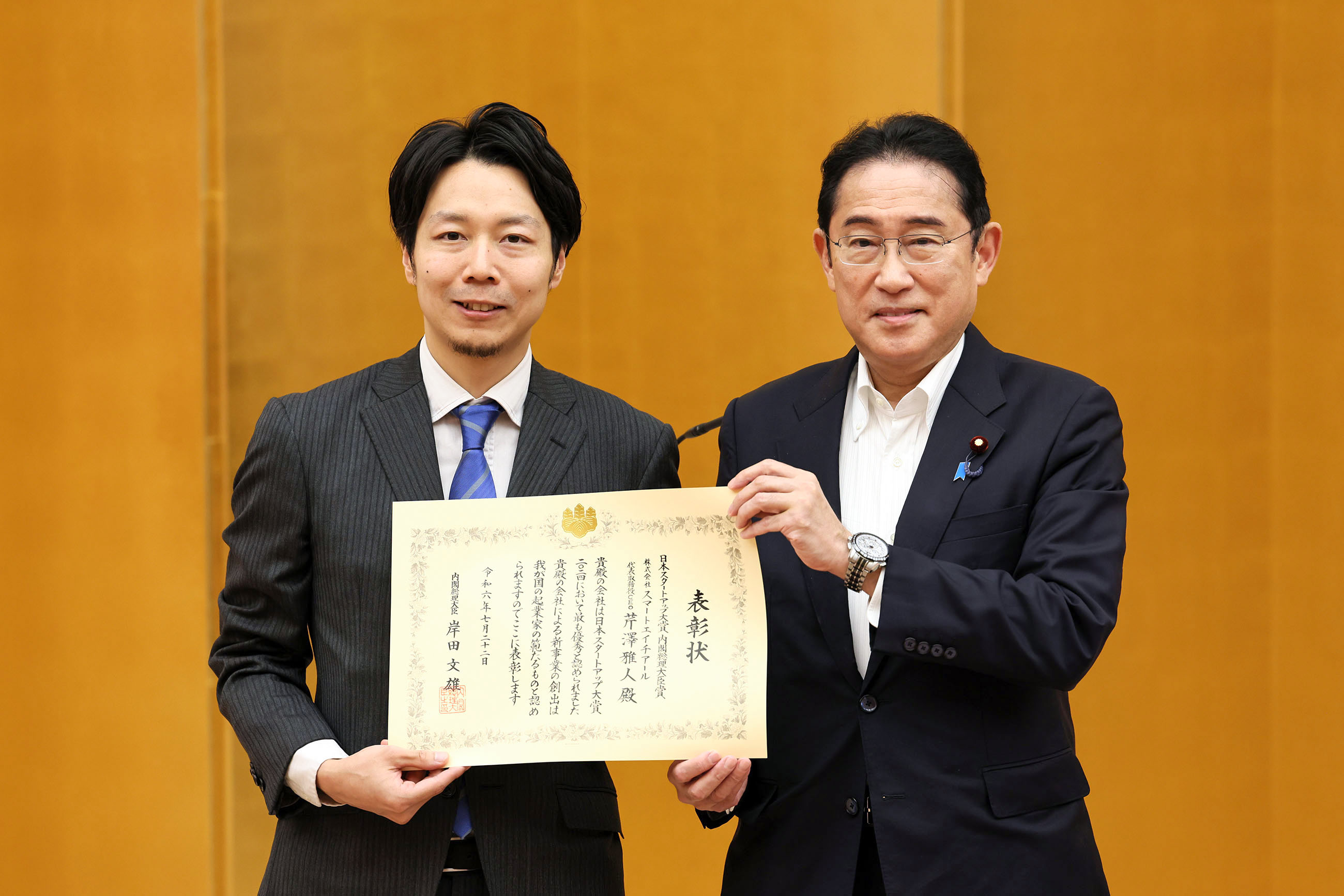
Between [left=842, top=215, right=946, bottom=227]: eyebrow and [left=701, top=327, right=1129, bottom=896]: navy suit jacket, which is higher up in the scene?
[left=842, top=215, right=946, bottom=227]: eyebrow

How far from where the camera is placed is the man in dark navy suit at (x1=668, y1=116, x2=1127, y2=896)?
1.54m

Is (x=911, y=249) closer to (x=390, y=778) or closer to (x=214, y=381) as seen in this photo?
(x=390, y=778)

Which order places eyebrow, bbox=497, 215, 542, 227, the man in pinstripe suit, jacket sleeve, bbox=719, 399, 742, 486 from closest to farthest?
the man in pinstripe suit < eyebrow, bbox=497, 215, 542, 227 < jacket sleeve, bbox=719, 399, 742, 486

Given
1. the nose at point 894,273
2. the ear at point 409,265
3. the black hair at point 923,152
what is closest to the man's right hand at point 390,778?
the ear at point 409,265

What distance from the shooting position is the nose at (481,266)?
1.63 m

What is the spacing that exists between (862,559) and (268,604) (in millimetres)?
852

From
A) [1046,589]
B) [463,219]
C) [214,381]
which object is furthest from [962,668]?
[214,381]

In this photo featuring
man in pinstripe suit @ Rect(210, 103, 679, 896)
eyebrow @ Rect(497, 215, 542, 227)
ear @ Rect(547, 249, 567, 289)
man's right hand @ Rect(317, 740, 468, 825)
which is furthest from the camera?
ear @ Rect(547, 249, 567, 289)

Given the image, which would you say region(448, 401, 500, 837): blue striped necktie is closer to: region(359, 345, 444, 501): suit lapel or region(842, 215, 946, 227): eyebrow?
region(359, 345, 444, 501): suit lapel

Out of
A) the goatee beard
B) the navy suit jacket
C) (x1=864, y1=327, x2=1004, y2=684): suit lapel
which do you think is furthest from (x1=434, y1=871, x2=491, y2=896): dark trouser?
the goatee beard

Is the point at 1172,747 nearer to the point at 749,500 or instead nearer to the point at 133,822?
the point at 749,500

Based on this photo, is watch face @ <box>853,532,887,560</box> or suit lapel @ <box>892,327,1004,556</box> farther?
suit lapel @ <box>892,327,1004,556</box>

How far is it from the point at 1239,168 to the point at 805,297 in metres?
1.19

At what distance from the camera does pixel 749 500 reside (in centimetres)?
154
